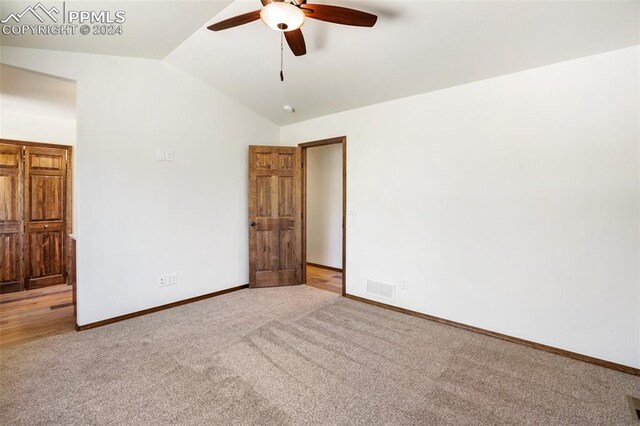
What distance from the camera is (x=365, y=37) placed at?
8.42 feet

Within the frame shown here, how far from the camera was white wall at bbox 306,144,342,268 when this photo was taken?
5477 mm

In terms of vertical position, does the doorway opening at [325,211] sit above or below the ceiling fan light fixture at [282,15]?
below

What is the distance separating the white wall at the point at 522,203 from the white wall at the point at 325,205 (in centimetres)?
178

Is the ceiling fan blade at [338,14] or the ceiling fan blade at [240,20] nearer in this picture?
the ceiling fan blade at [338,14]

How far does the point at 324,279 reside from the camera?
4.85m

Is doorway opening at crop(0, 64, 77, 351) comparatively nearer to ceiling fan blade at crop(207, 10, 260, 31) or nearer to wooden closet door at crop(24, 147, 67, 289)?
→ wooden closet door at crop(24, 147, 67, 289)

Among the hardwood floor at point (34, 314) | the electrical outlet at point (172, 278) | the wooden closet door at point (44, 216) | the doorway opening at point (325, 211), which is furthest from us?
the doorway opening at point (325, 211)

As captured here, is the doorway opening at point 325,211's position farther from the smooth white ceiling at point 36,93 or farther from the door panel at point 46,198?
the door panel at point 46,198

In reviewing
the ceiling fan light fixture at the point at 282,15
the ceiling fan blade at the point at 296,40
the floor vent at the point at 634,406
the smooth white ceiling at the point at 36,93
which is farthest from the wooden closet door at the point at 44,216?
the floor vent at the point at 634,406

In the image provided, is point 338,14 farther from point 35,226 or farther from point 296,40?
point 35,226

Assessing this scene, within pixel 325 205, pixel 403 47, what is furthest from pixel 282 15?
pixel 325 205

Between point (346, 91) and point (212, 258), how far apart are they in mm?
2664

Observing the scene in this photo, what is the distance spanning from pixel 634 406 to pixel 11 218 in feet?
21.2

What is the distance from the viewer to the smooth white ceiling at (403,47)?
2090 millimetres
